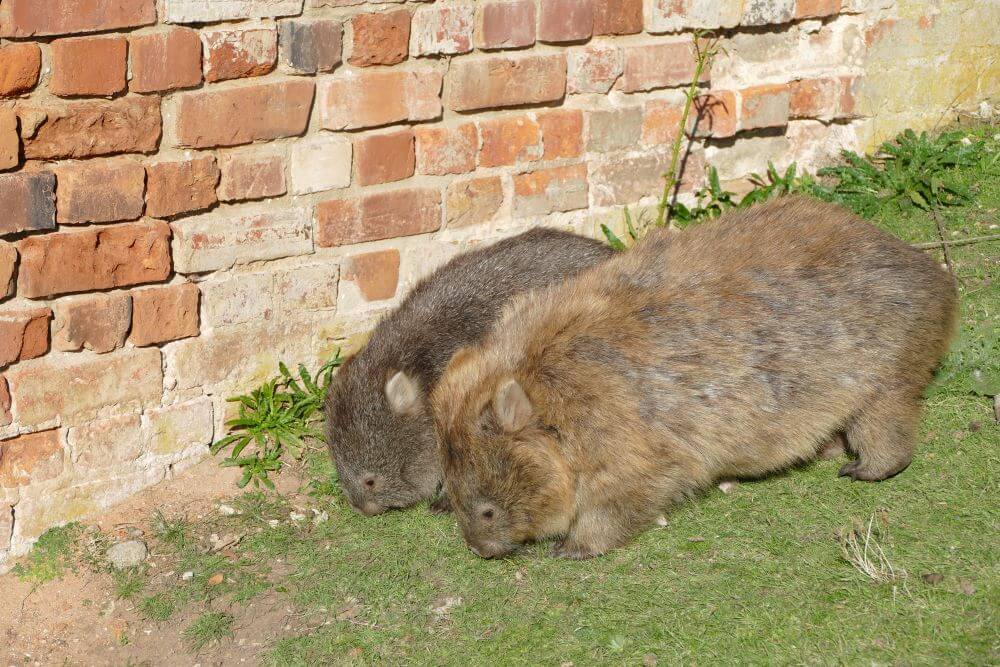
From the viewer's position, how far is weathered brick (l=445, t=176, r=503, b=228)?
507 centimetres

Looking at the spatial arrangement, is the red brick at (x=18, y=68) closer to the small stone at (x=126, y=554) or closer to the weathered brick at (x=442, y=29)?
the weathered brick at (x=442, y=29)

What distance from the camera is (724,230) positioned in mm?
4547

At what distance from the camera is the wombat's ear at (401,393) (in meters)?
4.60

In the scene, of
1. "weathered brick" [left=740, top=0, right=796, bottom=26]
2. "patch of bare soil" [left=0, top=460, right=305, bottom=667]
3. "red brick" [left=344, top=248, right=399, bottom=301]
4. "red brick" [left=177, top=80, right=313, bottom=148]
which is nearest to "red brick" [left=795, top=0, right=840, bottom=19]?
"weathered brick" [left=740, top=0, right=796, bottom=26]

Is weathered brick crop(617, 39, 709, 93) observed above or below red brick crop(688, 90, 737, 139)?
above

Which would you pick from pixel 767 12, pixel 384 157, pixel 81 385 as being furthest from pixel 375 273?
pixel 767 12

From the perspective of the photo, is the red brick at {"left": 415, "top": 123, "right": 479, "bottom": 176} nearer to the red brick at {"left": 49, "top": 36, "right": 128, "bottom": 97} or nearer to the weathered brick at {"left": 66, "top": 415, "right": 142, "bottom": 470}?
the red brick at {"left": 49, "top": 36, "right": 128, "bottom": 97}

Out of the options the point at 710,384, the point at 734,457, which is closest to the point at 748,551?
the point at 734,457

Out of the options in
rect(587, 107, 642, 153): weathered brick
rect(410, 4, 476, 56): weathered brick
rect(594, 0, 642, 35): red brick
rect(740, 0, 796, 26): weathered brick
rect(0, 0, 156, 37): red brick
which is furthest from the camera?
rect(740, 0, 796, 26): weathered brick

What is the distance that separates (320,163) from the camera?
4.68 metres

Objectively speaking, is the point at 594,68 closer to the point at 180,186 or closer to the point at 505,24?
the point at 505,24

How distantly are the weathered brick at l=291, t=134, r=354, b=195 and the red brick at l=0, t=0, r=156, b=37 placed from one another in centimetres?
80

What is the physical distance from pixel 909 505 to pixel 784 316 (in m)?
0.88

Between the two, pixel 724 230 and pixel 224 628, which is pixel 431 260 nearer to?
pixel 724 230
